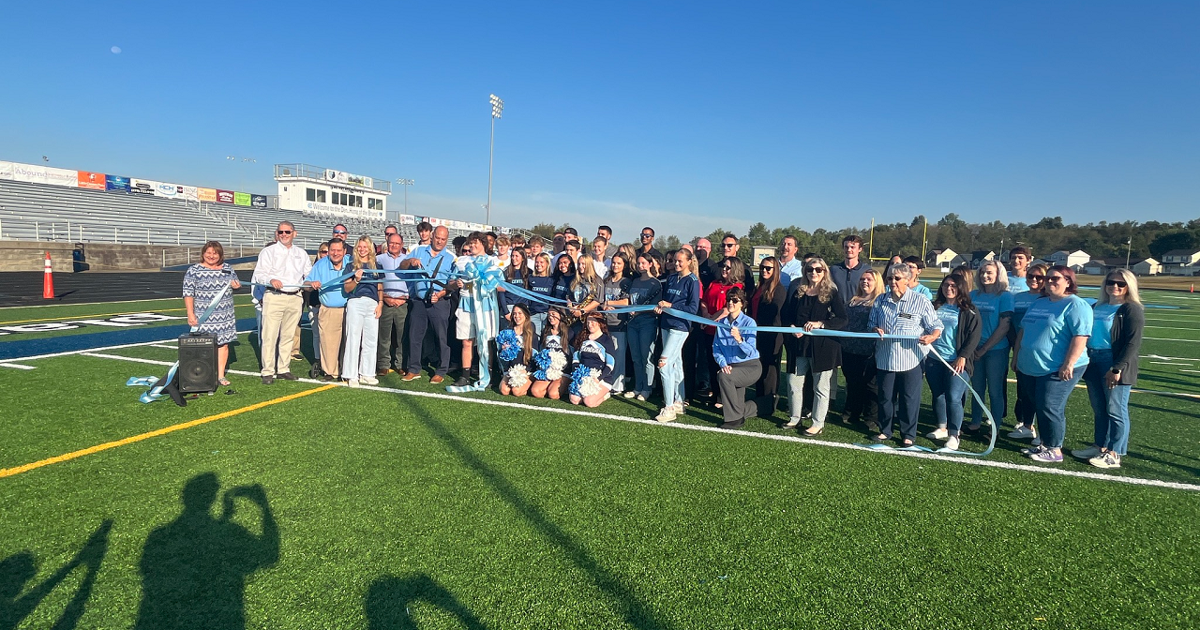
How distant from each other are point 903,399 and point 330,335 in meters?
6.66

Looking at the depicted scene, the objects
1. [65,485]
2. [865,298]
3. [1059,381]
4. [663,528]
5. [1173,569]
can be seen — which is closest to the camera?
[1173,569]

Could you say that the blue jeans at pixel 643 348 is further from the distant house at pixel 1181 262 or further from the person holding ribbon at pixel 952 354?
the distant house at pixel 1181 262

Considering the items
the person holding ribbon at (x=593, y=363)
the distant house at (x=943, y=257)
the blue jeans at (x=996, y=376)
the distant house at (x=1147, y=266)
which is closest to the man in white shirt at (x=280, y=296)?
the person holding ribbon at (x=593, y=363)

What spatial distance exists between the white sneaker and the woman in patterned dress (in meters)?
8.35

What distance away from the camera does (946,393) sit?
237 inches

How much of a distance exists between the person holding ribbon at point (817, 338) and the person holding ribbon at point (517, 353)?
3071mm

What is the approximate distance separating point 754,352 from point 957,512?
257 centimetres

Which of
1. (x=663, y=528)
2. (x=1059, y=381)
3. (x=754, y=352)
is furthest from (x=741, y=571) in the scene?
(x=1059, y=381)

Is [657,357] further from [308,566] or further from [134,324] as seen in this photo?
[134,324]

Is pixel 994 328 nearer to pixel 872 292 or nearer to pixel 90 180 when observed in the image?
pixel 872 292

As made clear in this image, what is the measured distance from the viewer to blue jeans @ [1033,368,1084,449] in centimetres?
525

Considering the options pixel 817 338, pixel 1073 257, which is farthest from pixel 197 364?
pixel 1073 257

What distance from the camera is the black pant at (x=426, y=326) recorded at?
8031 millimetres

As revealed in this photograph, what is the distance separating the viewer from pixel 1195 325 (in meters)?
19.0
